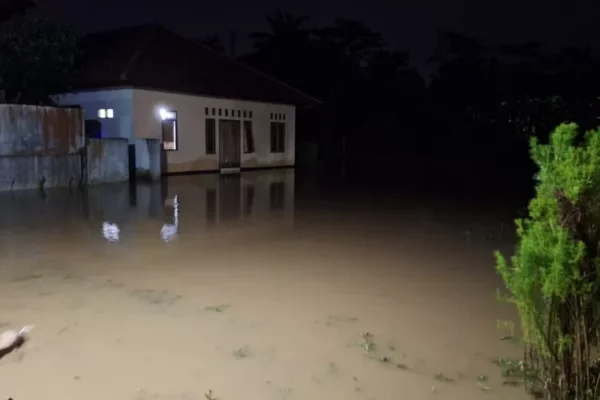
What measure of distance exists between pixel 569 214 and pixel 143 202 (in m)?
9.61

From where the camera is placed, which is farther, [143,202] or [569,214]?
[143,202]

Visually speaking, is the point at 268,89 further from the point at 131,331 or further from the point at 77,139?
the point at 131,331

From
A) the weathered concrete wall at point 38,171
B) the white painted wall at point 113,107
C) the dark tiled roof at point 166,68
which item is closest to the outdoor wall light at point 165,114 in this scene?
the dark tiled roof at point 166,68

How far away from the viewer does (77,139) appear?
45.5 feet

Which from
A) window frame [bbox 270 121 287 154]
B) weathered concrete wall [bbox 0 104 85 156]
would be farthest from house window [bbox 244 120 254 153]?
weathered concrete wall [bbox 0 104 85 156]

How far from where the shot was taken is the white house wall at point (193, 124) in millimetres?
16938

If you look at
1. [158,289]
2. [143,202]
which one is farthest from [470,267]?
[143,202]

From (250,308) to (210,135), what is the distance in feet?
50.3

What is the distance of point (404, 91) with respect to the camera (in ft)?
106

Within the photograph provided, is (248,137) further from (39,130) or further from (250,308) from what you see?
(250,308)

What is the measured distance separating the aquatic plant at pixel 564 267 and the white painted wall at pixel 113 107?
15.1 meters

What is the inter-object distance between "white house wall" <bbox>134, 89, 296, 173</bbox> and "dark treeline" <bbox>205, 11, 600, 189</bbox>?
25.3 feet

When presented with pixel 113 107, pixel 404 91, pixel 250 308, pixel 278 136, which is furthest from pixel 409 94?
pixel 250 308

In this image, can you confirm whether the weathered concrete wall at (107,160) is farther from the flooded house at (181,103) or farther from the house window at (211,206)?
the house window at (211,206)
